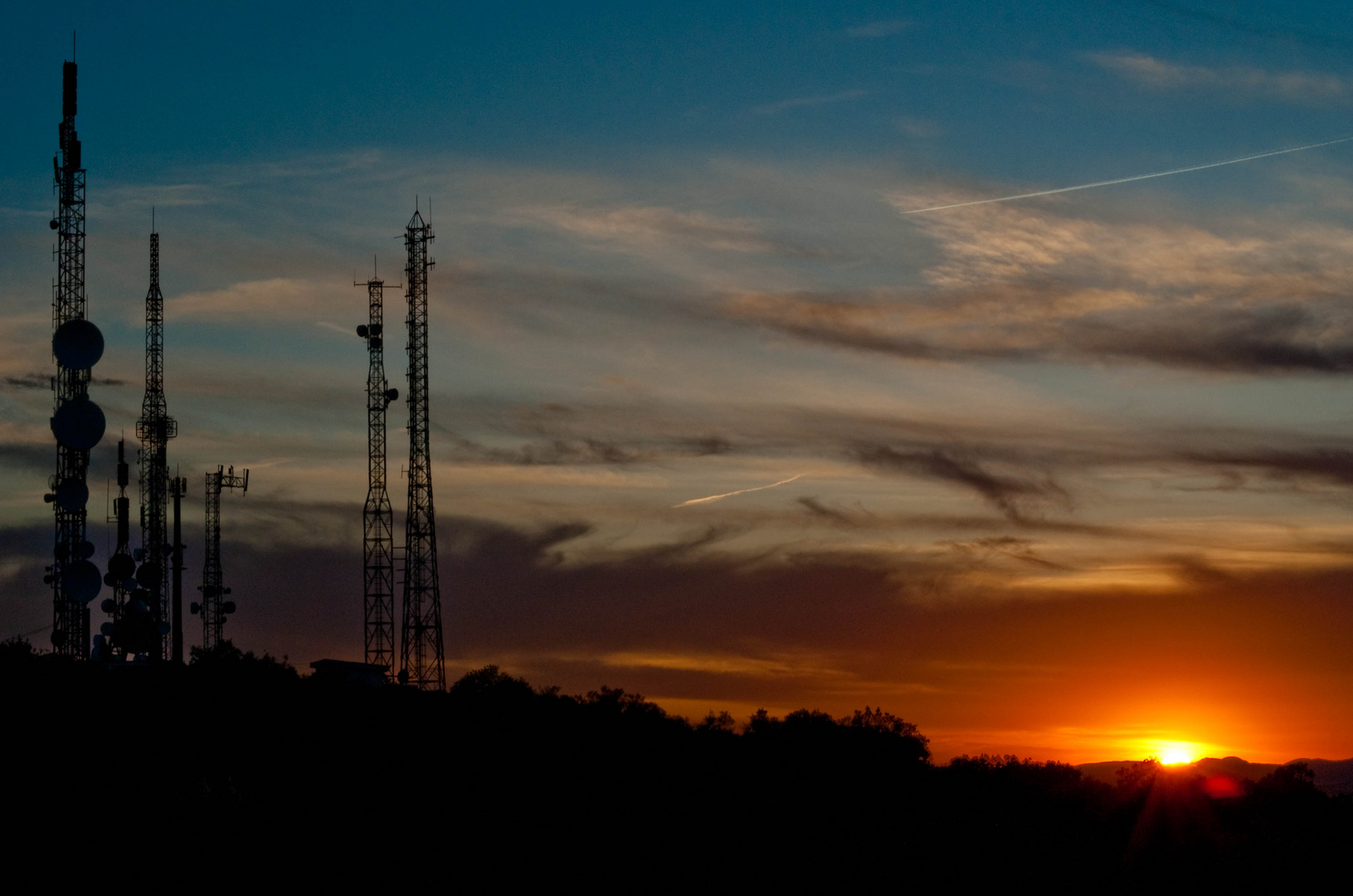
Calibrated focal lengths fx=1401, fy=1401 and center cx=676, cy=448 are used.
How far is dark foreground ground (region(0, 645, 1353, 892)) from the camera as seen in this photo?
1706 inches

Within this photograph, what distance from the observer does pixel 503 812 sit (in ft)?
169

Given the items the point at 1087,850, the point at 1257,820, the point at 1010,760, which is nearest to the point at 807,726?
the point at 1010,760

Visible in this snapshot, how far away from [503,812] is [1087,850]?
83.5ft

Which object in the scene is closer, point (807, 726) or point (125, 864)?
point (125, 864)

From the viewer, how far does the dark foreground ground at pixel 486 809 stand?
4334 centimetres

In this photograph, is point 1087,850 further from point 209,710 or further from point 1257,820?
point 209,710

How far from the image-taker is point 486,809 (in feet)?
170

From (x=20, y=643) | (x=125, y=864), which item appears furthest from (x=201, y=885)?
(x=20, y=643)

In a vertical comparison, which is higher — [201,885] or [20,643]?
[20,643]

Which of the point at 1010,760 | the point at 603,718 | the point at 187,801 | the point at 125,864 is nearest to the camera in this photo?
the point at 125,864

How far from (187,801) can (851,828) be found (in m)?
26.9

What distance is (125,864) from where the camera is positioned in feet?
130

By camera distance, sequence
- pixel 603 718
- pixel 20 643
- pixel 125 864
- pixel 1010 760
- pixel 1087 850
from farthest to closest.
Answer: pixel 1010 760 → pixel 603 718 → pixel 20 643 → pixel 1087 850 → pixel 125 864

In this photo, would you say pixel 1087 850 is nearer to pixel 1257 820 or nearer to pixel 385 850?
pixel 1257 820
